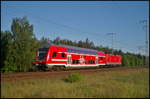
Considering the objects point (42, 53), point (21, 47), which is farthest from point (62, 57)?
point (21, 47)

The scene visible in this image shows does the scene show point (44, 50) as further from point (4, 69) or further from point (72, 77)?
point (72, 77)

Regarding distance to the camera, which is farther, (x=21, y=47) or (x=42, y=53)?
(x=42, y=53)

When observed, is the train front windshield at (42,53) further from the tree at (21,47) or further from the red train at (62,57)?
the tree at (21,47)

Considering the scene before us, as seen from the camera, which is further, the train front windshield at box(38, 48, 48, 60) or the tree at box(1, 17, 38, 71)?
the train front windshield at box(38, 48, 48, 60)

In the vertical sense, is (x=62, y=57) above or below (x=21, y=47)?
below

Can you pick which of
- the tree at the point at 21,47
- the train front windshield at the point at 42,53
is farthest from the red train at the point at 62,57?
the tree at the point at 21,47

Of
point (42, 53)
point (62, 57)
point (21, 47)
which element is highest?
point (21, 47)

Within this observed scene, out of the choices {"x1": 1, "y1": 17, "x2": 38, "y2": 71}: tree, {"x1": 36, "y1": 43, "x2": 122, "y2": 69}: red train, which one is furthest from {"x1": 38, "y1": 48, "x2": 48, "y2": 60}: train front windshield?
{"x1": 1, "y1": 17, "x2": 38, "y2": 71}: tree

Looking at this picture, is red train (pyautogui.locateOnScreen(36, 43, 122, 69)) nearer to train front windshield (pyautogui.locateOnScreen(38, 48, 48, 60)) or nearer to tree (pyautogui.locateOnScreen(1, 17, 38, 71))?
train front windshield (pyautogui.locateOnScreen(38, 48, 48, 60))

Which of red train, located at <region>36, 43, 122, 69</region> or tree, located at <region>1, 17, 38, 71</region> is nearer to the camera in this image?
tree, located at <region>1, 17, 38, 71</region>

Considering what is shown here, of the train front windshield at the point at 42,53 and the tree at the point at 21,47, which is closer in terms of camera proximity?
the tree at the point at 21,47

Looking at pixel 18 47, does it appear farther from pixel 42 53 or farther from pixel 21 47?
pixel 42 53

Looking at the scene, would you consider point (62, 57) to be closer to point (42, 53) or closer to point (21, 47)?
point (42, 53)

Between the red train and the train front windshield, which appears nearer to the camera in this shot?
the red train
